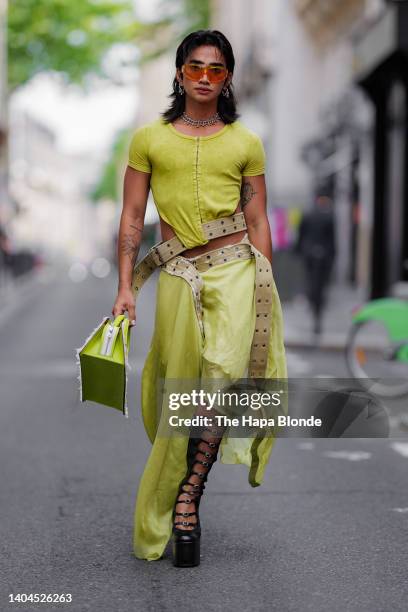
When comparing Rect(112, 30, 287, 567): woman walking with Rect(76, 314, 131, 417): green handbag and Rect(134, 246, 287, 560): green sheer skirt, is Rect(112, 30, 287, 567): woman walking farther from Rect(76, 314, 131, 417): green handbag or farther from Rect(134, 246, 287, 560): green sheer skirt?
Rect(76, 314, 131, 417): green handbag

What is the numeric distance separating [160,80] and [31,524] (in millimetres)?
97658

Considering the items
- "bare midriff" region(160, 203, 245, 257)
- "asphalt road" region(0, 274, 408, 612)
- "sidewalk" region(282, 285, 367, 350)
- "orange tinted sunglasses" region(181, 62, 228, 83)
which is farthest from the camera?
"sidewalk" region(282, 285, 367, 350)

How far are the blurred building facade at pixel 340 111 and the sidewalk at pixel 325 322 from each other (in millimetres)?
784

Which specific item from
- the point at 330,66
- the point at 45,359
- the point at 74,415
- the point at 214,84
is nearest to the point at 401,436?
the point at 74,415

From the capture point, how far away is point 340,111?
90.9 ft

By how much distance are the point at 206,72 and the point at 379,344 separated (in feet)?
16.2

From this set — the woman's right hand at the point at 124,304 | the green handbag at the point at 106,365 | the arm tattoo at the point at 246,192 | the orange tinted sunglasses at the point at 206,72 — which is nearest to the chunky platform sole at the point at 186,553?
the green handbag at the point at 106,365

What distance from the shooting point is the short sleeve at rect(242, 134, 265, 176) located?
425 cm

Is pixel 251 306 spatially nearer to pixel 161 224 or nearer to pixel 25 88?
pixel 161 224

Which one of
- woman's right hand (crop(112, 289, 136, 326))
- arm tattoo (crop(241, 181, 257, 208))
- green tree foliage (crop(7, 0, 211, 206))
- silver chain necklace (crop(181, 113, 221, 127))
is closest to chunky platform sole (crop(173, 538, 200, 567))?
woman's right hand (crop(112, 289, 136, 326))

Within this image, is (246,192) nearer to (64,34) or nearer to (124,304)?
(124,304)

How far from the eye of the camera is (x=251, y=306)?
4254 millimetres

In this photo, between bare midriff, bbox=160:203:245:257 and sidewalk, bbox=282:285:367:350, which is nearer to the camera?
bare midriff, bbox=160:203:245:257

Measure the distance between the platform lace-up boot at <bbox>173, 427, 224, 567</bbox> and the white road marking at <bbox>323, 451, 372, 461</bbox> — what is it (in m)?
2.51
